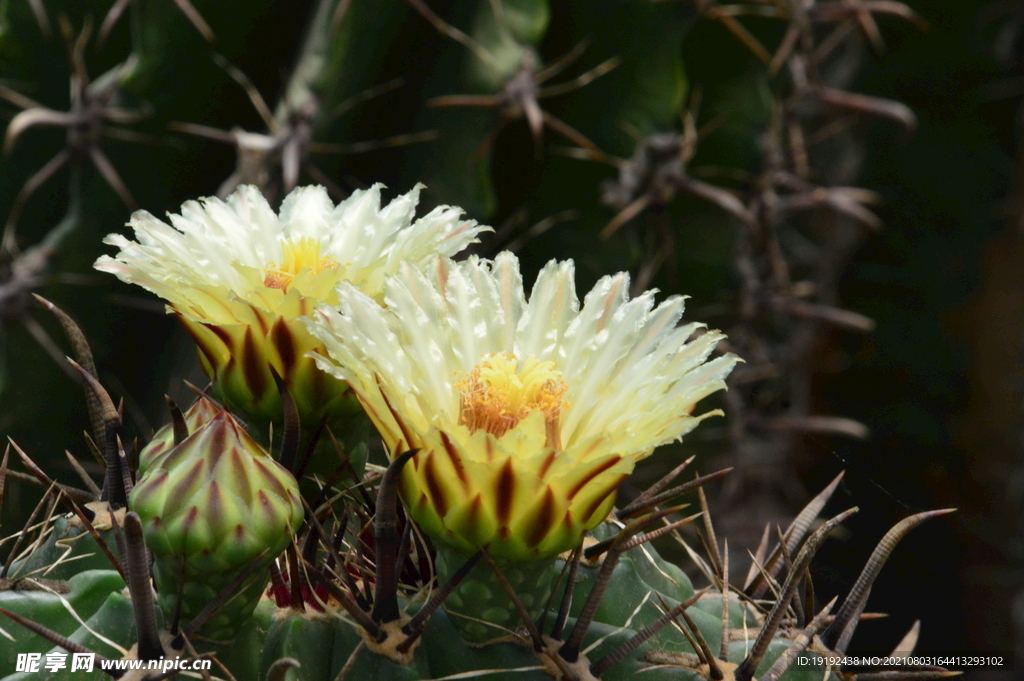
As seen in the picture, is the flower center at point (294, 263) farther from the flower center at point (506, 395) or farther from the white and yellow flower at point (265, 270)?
the flower center at point (506, 395)

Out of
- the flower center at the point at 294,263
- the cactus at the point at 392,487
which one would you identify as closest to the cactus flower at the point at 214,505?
the cactus at the point at 392,487

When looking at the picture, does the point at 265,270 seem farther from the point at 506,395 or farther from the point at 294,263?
the point at 506,395

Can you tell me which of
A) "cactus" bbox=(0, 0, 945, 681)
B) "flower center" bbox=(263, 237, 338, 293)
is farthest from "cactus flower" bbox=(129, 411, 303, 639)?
"flower center" bbox=(263, 237, 338, 293)

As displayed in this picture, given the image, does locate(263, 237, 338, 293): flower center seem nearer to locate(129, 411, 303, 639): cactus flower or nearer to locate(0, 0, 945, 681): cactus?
A: locate(0, 0, 945, 681): cactus

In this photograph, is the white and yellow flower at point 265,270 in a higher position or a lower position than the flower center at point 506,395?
higher

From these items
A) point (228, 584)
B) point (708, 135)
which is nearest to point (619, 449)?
point (228, 584)

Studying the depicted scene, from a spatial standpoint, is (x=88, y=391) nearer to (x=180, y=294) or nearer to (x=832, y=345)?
(x=180, y=294)
